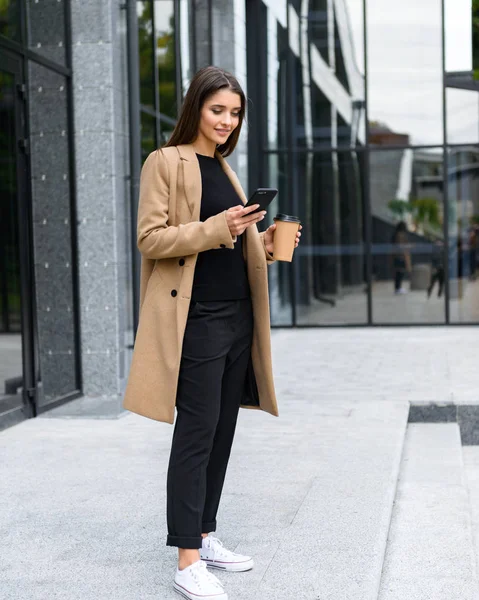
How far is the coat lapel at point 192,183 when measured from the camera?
122 inches

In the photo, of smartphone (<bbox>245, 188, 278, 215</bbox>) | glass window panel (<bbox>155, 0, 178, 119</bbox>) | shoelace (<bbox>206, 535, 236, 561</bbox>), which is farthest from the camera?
glass window panel (<bbox>155, 0, 178, 119</bbox>)

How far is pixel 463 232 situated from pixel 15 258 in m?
9.64

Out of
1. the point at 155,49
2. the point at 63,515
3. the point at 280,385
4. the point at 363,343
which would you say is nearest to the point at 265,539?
the point at 63,515

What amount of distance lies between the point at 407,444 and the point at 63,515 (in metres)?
3.05

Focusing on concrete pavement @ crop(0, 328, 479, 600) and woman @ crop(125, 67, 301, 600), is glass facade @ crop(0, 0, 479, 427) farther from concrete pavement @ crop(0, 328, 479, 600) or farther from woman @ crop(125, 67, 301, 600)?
woman @ crop(125, 67, 301, 600)

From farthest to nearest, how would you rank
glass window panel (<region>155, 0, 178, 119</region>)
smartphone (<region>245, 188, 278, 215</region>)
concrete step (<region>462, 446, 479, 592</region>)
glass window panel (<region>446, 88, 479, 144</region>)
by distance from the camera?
glass window panel (<region>446, 88, 479, 144</region>) < glass window panel (<region>155, 0, 178, 119</region>) < concrete step (<region>462, 446, 479, 592</region>) < smartphone (<region>245, 188, 278, 215</region>)

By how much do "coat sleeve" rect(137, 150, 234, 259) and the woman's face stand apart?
19 cm

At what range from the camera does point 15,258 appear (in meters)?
6.66

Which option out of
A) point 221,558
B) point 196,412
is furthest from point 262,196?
point 221,558

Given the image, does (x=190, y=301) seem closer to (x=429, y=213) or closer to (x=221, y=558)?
(x=221, y=558)

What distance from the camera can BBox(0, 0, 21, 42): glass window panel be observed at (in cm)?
662

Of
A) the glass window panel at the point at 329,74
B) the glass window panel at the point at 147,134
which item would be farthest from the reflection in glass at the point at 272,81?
the glass window panel at the point at 147,134

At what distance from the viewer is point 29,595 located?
10.4 feet

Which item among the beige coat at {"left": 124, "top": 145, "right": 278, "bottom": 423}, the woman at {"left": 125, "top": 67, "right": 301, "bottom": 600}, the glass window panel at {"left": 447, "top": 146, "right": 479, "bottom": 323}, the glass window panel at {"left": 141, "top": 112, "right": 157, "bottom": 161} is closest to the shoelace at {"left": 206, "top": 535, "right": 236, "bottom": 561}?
the woman at {"left": 125, "top": 67, "right": 301, "bottom": 600}
